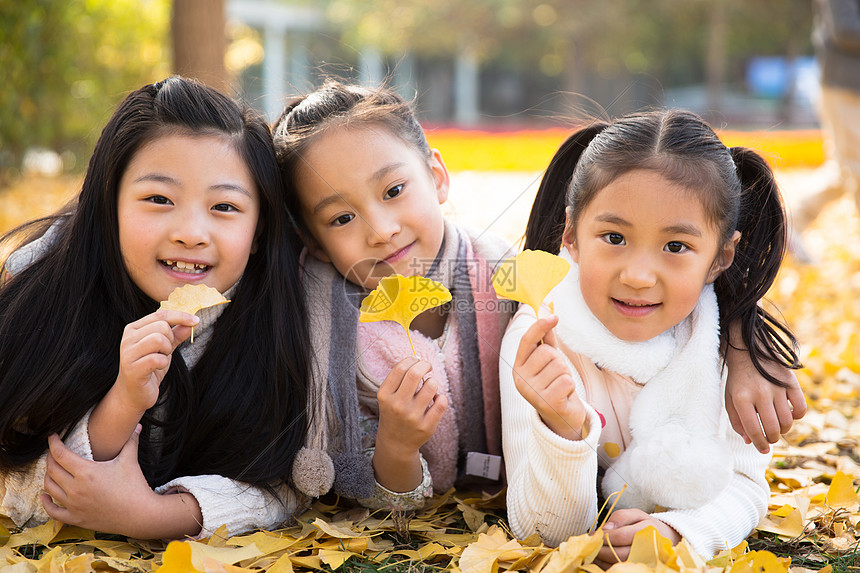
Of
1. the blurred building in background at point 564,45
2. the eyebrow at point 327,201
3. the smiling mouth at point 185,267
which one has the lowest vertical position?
the smiling mouth at point 185,267

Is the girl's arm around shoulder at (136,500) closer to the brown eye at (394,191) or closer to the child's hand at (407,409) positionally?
the child's hand at (407,409)

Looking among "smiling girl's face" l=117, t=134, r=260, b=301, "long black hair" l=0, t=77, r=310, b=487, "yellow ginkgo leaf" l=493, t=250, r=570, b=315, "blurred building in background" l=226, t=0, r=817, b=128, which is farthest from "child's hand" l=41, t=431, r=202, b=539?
"blurred building in background" l=226, t=0, r=817, b=128

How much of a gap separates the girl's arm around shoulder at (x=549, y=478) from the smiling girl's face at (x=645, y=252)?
0.27 metres

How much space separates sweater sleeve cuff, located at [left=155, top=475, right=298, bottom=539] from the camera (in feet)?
5.90

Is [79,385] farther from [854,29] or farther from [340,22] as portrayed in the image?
[340,22]

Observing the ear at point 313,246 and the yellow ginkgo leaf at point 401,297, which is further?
the ear at point 313,246

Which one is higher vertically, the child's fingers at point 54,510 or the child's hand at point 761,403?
the child's hand at point 761,403

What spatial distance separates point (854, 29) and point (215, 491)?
3.96 m

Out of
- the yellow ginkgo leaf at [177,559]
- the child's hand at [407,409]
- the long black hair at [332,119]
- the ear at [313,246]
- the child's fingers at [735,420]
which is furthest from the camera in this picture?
the ear at [313,246]

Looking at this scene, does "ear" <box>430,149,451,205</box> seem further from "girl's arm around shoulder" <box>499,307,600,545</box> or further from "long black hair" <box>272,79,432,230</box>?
"girl's arm around shoulder" <box>499,307,600,545</box>

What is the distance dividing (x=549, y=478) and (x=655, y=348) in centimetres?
42

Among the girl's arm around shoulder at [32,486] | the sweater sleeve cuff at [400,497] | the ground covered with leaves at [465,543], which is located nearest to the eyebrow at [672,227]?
the ground covered with leaves at [465,543]

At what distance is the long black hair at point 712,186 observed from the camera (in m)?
1.78

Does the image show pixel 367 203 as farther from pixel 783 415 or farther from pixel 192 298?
pixel 783 415
